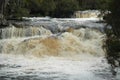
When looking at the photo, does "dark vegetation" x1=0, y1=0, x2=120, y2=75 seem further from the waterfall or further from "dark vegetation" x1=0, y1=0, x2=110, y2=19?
the waterfall

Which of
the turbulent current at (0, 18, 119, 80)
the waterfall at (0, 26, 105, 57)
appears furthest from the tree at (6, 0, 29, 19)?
the waterfall at (0, 26, 105, 57)

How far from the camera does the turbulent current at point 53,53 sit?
13.9m

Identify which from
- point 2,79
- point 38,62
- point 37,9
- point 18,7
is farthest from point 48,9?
point 2,79

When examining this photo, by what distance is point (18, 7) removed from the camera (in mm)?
32094

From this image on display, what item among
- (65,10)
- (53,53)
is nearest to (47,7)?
(65,10)

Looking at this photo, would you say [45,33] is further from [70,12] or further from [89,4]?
[89,4]

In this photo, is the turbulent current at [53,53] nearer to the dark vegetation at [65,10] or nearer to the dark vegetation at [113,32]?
the dark vegetation at [65,10]

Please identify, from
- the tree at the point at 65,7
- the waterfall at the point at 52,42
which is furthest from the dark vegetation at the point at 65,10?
the waterfall at the point at 52,42

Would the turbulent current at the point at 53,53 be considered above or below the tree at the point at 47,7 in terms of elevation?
below

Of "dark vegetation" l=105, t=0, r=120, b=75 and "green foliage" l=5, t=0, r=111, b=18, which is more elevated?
"green foliage" l=5, t=0, r=111, b=18

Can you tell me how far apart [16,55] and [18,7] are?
45.7ft

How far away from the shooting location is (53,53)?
725 inches

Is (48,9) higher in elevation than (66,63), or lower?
higher

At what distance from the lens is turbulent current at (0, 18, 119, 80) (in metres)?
13.9
